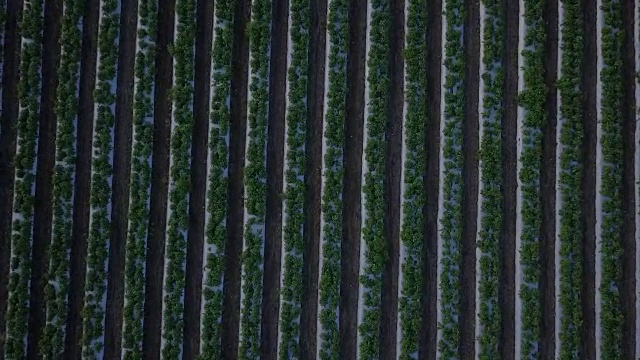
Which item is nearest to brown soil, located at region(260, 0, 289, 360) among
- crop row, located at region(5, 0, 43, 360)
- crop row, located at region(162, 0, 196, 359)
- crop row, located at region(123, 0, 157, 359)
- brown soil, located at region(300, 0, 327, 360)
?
brown soil, located at region(300, 0, 327, 360)

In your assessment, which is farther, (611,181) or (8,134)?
(8,134)

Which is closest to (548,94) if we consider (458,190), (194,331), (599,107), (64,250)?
(599,107)

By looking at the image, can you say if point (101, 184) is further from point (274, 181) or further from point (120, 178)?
point (274, 181)

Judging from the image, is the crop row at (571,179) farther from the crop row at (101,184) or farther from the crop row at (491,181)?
the crop row at (101,184)

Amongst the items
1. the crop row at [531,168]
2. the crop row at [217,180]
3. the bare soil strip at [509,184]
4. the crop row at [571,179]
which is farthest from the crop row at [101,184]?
the crop row at [571,179]

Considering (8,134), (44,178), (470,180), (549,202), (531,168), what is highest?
(8,134)

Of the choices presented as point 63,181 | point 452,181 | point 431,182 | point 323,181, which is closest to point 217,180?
point 323,181
